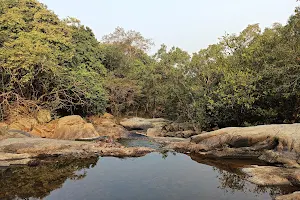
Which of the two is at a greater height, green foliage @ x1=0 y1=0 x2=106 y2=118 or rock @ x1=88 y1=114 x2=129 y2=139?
green foliage @ x1=0 y1=0 x2=106 y2=118

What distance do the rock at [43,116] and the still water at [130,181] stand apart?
10831 mm

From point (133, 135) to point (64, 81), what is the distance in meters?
8.31

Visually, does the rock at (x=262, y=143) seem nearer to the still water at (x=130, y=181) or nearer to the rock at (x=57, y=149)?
the still water at (x=130, y=181)

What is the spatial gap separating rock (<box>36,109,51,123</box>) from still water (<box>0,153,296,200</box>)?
10831 mm

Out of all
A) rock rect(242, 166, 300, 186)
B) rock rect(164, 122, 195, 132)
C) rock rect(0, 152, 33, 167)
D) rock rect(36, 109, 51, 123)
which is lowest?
rock rect(242, 166, 300, 186)

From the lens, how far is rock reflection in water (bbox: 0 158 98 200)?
33.1 feet

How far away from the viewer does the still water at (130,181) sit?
992 centimetres

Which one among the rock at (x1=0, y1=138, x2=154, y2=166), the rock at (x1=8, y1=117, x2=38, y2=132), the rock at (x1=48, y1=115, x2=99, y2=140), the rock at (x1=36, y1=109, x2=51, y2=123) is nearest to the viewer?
the rock at (x1=0, y1=138, x2=154, y2=166)

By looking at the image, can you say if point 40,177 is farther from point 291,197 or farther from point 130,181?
point 291,197

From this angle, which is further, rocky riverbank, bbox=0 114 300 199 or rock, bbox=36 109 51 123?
rock, bbox=36 109 51 123

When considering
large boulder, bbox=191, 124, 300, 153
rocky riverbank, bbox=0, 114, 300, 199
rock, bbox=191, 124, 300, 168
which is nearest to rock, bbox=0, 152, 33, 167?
rocky riverbank, bbox=0, 114, 300, 199

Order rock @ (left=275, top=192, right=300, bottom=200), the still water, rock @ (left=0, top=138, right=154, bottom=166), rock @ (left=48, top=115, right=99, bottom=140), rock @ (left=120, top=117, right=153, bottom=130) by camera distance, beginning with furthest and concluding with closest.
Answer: rock @ (left=120, top=117, right=153, bottom=130), rock @ (left=48, top=115, right=99, bottom=140), rock @ (left=0, top=138, right=154, bottom=166), the still water, rock @ (left=275, top=192, right=300, bottom=200)

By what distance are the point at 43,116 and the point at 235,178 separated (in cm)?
1808

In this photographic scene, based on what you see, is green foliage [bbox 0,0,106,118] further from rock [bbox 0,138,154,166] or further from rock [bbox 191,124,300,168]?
rock [bbox 191,124,300,168]
